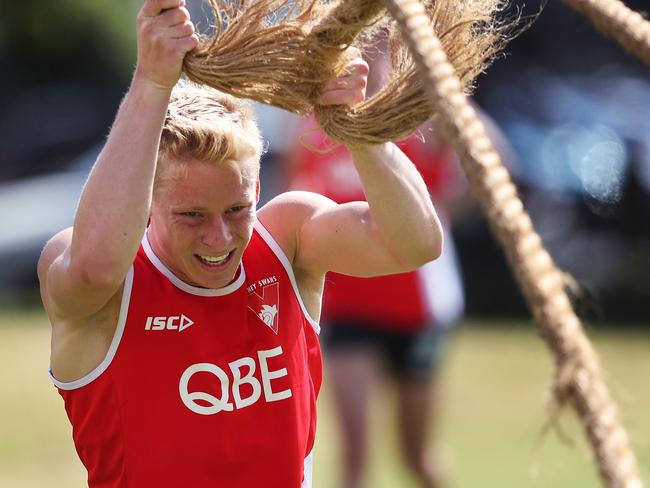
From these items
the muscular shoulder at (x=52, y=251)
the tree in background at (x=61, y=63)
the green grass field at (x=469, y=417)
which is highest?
the tree in background at (x=61, y=63)

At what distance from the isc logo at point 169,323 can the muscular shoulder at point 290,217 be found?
33 centimetres

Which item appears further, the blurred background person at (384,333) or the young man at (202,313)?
the blurred background person at (384,333)

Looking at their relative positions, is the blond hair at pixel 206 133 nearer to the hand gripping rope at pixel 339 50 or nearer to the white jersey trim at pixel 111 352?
the hand gripping rope at pixel 339 50

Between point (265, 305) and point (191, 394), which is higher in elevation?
point (265, 305)

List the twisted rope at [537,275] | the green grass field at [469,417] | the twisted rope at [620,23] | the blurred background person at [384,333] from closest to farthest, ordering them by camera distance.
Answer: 1. the twisted rope at [537,275]
2. the twisted rope at [620,23]
3. the blurred background person at [384,333]
4. the green grass field at [469,417]

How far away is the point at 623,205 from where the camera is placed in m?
11.8

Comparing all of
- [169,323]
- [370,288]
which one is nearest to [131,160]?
[169,323]

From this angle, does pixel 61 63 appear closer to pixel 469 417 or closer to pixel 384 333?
pixel 469 417

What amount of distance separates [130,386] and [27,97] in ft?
53.8

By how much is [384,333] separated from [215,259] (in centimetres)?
318

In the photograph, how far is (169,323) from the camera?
281 cm

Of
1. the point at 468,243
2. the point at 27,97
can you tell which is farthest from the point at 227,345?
the point at 27,97

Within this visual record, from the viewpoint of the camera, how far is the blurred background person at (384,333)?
575cm

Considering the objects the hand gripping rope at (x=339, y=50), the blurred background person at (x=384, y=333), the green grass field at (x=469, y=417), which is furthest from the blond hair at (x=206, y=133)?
the green grass field at (x=469, y=417)
